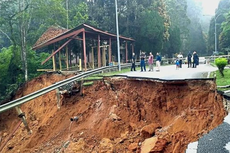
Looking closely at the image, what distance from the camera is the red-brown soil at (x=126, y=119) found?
26.5ft

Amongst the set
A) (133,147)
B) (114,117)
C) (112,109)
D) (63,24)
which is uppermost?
(63,24)

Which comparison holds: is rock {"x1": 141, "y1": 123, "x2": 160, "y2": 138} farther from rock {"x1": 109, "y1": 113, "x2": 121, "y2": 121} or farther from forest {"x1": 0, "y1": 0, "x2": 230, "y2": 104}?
forest {"x1": 0, "y1": 0, "x2": 230, "y2": 104}

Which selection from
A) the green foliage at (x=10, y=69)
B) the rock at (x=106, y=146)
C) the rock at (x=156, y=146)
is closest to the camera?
the rock at (x=156, y=146)

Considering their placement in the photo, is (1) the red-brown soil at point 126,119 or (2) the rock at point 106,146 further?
(2) the rock at point 106,146

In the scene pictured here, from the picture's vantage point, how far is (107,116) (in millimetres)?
12055

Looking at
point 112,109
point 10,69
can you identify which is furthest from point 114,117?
point 10,69

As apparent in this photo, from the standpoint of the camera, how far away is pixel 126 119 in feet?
38.0

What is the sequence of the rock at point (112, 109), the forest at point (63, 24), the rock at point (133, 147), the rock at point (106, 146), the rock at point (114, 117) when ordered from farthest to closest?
1. the forest at point (63, 24)
2. the rock at point (112, 109)
3. the rock at point (114, 117)
4. the rock at point (106, 146)
5. the rock at point (133, 147)

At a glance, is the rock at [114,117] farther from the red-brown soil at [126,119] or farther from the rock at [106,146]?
the rock at [106,146]

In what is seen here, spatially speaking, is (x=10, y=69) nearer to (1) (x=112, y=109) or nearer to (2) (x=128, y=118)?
(1) (x=112, y=109)

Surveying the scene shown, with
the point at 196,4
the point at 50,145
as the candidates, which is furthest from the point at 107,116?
the point at 196,4

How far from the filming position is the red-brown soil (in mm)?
8085

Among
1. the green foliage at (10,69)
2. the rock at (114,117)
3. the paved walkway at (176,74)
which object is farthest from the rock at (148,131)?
the green foliage at (10,69)

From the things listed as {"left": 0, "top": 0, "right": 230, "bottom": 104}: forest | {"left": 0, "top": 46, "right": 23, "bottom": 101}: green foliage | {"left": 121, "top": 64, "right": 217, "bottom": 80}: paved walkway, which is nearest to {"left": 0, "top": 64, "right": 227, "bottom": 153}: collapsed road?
{"left": 121, "top": 64, "right": 217, "bottom": 80}: paved walkway
